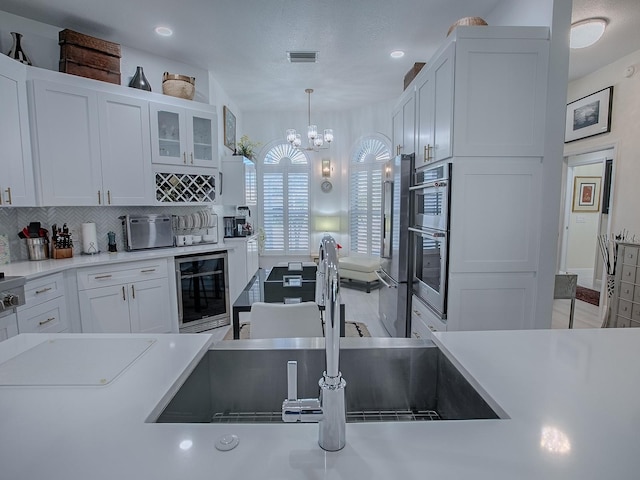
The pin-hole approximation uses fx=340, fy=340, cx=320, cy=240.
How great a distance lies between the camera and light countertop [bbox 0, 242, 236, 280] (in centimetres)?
249

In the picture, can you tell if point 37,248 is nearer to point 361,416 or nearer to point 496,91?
point 361,416

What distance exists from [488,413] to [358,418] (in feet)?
1.47

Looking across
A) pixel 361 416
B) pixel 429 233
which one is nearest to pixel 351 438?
pixel 361 416

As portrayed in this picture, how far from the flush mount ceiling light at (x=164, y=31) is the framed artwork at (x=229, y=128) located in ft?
4.94

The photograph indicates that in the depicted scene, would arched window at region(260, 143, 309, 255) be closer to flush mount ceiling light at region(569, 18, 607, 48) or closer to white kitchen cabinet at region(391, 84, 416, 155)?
white kitchen cabinet at region(391, 84, 416, 155)

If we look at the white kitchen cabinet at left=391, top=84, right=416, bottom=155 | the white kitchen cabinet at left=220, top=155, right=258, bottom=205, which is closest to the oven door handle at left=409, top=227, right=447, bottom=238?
the white kitchen cabinet at left=391, top=84, right=416, bottom=155

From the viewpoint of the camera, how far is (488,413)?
33.1 inches

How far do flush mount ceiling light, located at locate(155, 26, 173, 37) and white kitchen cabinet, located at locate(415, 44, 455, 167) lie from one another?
236 cm

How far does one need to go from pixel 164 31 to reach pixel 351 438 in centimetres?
378

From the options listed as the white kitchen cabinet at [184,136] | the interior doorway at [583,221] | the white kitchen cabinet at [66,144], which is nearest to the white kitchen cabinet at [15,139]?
the white kitchen cabinet at [66,144]

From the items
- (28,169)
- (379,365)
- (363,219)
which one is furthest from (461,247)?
(363,219)

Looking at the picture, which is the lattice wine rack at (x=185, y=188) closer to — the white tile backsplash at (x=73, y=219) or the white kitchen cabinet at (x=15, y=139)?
the white tile backsplash at (x=73, y=219)

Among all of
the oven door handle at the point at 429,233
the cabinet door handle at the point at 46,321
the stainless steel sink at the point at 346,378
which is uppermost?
the oven door handle at the point at 429,233

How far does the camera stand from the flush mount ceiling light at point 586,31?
2947 mm
